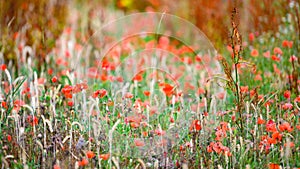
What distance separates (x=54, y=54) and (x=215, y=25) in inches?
72.6

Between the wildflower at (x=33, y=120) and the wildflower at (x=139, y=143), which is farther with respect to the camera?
the wildflower at (x=33, y=120)

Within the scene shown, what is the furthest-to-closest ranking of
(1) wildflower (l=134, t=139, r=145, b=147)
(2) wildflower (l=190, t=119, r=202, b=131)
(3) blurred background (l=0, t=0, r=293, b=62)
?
(3) blurred background (l=0, t=0, r=293, b=62) → (2) wildflower (l=190, t=119, r=202, b=131) → (1) wildflower (l=134, t=139, r=145, b=147)

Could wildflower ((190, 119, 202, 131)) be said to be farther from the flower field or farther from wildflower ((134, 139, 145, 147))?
wildflower ((134, 139, 145, 147))

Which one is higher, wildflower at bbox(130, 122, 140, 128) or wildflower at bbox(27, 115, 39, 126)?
wildflower at bbox(27, 115, 39, 126)

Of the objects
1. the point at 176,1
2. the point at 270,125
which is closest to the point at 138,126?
the point at 270,125

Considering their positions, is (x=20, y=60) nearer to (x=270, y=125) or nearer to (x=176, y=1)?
(x=270, y=125)

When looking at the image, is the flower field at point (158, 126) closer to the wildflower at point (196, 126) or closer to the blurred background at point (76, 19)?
the wildflower at point (196, 126)

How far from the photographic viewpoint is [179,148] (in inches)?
115

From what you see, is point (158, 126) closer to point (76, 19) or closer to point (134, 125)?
point (134, 125)

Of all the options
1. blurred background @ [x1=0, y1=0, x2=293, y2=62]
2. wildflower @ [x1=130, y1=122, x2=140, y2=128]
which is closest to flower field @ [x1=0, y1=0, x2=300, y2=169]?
wildflower @ [x1=130, y1=122, x2=140, y2=128]

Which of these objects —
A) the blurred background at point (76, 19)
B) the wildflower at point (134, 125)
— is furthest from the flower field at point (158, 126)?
the blurred background at point (76, 19)

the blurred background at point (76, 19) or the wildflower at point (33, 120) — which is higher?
the blurred background at point (76, 19)

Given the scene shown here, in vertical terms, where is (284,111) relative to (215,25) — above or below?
below

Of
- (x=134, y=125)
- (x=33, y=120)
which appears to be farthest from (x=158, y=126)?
(x=33, y=120)
